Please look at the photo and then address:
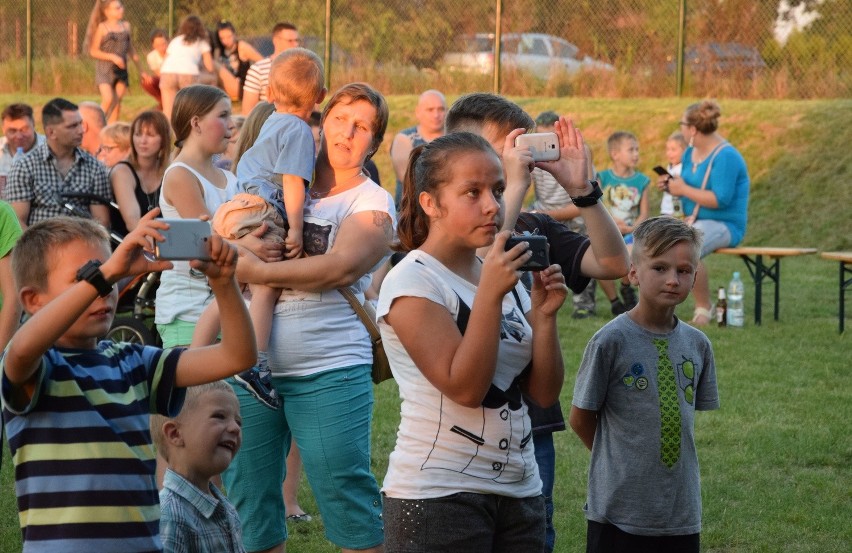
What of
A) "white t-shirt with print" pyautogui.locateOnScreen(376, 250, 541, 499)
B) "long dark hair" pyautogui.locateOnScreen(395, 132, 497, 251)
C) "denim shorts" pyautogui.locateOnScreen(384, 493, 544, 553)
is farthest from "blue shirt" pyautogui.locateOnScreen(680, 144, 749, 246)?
"denim shorts" pyautogui.locateOnScreen(384, 493, 544, 553)

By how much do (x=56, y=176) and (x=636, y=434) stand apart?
6.25 meters

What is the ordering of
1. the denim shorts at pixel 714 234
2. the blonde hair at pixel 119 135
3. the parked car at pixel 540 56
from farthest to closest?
the parked car at pixel 540 56
the denim shorts at pixel 714 234
the blonde hair at pixel 119 135

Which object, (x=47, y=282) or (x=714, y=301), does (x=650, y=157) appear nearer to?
(x=714, y=301)

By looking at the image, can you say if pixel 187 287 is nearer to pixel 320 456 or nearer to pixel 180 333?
pixel 180 333

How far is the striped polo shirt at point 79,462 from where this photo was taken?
2.78m

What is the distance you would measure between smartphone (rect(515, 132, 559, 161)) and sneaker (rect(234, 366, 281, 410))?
47.6 inches

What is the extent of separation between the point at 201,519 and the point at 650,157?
1643 centimetres

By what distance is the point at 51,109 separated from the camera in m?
8.58

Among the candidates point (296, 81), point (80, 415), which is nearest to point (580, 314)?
point (296, 81)

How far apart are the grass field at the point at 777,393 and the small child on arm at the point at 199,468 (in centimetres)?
210

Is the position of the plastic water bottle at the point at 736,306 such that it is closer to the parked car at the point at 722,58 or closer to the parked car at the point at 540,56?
the parked car at the point at 722,58

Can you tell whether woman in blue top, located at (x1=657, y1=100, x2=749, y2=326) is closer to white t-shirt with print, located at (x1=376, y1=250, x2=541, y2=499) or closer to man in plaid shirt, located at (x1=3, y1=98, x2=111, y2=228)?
man in plaid shirt, located at (x1=3, y1=98, x2=111, y2=228)

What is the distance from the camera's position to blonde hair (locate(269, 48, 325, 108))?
175 inches

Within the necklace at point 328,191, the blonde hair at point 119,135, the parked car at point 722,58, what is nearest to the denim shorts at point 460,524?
the necklace at point 328,191
